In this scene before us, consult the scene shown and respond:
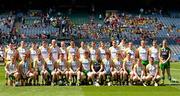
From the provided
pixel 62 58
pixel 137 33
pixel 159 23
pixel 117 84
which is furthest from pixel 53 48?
pixel 159 23

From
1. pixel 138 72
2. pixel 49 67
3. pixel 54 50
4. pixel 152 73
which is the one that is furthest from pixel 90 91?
pixel 54 50

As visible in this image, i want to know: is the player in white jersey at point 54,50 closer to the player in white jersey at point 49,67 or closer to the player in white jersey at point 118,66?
the player in white jersey at point 49,67

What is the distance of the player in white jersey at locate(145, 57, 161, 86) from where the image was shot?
19.2m

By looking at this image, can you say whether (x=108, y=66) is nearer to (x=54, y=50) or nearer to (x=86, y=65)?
(x=86, y=65)

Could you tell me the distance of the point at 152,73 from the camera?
758 inches

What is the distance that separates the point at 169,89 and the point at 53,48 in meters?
5.12

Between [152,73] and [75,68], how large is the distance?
3.01 meters

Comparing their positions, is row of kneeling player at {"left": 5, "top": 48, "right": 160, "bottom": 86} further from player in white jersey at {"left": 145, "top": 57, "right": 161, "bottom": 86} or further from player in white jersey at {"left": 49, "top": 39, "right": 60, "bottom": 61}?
player in white jersey at {"left": 49, "top": 39, "right": 60, "bottom": 61}

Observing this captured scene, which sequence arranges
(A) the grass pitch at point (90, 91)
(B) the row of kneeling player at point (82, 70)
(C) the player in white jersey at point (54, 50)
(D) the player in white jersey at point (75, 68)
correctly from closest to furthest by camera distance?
(A) the grass pitch at point (90, 91)
(B) the row of kneeling player at point (82, 70)
(D) the player in white jersey at point (75, 68)
(C) the player in white jersey at point (54, 50)

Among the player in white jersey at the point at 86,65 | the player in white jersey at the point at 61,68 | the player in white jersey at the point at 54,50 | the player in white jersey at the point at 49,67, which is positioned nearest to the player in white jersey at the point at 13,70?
the player in white jersey at the point at 49,67

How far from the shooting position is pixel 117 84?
19969 mm

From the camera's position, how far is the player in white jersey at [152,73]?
19.2m

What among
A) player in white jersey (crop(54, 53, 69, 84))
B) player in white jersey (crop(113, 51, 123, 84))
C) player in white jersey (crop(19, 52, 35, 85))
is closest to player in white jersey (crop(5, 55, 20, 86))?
player in white jersey (crop(19, 52, 35, 85))

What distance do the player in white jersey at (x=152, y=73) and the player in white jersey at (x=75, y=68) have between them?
2.58 m
